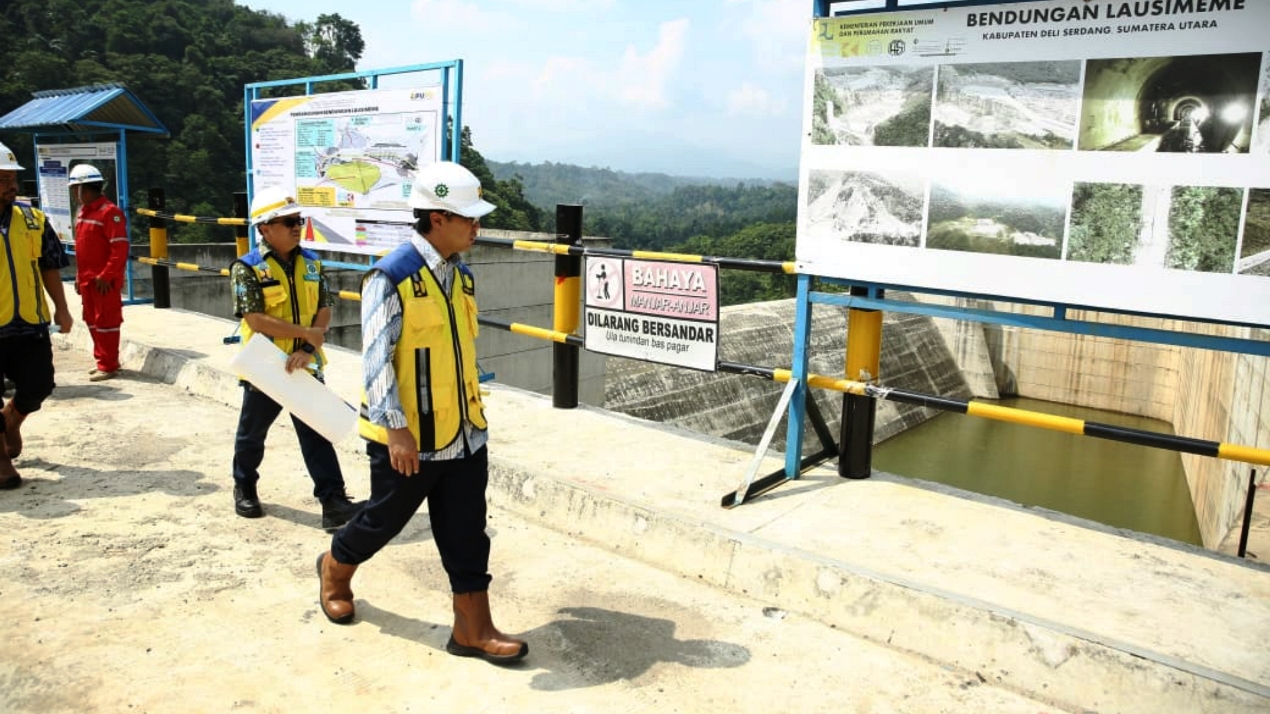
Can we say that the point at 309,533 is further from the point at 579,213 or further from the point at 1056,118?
the point at 1056,118

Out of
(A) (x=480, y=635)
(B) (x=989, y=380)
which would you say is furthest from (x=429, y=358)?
(B) (x=989, y=380)

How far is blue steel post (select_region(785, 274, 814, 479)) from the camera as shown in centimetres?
429

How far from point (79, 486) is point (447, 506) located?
2.80 metres

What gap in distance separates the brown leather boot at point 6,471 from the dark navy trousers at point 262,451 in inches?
50.6

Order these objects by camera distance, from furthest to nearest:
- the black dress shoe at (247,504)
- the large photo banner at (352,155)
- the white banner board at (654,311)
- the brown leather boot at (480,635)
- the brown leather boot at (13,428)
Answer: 1. the large photo banner at (352,155)
2. the brown leather boot at (13,428)
3. the white banner board at (654,311)
4. the black dress shoe at (247,504)
5. the brown leather boot at (480,635)

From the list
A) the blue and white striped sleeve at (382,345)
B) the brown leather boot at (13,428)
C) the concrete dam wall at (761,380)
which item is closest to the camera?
the blue and white striped sleeve at (382,345)

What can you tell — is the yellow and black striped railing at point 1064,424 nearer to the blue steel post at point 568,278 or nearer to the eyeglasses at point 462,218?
the blue steel post at point 568,278

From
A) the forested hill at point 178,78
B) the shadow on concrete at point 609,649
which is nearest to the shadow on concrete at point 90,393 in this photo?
the shadow on concrete at point 609,649

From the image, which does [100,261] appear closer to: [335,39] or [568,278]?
[568,278]

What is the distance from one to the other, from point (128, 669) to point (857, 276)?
3244 mm

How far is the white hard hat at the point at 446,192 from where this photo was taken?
107 inches

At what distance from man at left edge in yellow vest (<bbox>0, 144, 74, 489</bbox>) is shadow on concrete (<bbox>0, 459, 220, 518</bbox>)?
128 mm

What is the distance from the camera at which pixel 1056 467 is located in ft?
92.2

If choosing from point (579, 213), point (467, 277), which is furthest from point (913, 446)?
point (467, 277)
